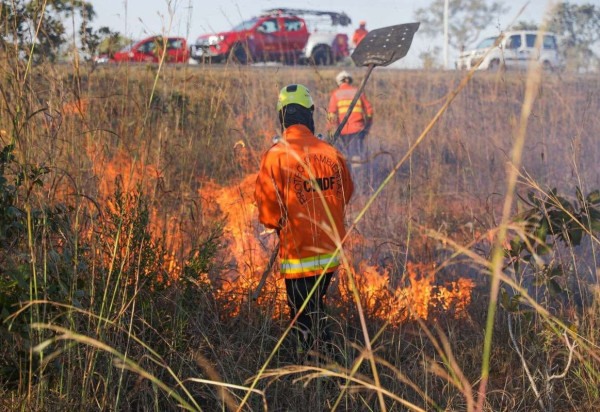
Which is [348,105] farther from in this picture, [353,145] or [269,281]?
[269,281]

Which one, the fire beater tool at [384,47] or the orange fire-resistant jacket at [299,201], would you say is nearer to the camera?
the orange fire-resistant jacket at [299,201]

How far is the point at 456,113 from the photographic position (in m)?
13.6

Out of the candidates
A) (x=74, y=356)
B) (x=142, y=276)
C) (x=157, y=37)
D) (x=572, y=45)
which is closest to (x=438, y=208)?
(x=157, y=37)

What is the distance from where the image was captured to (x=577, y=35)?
2020cm

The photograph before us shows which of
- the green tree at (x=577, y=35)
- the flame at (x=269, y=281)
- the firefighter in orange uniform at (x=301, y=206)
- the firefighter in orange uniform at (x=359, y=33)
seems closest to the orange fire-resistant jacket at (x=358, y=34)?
the firefighter in orange uniform at (x=359, y=33)

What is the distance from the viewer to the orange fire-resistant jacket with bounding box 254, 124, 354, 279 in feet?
13.5

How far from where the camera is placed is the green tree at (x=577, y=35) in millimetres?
15895

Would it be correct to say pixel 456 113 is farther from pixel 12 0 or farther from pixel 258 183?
pixel 12 0

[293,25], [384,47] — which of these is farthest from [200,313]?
[293,25]

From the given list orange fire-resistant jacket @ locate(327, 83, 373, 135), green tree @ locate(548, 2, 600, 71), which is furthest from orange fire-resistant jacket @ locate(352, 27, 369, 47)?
orange fire-resistant jacket @ locate(327, 83, 373, 135)

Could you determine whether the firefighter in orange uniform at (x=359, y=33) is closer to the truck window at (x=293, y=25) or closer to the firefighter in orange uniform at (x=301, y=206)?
the truck window at (x=293, y=25)

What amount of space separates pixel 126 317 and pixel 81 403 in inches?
29.4

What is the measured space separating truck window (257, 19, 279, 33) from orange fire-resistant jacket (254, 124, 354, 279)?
16.7m

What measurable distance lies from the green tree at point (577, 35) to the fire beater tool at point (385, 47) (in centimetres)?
1010
